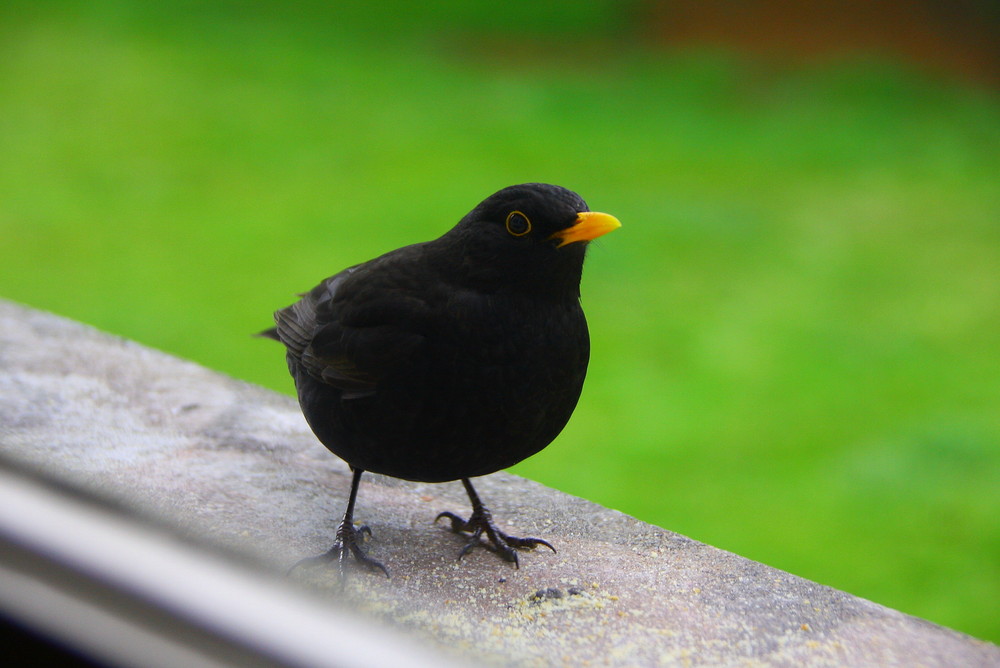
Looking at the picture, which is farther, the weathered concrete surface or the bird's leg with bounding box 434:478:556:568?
the bird's leg with bounding box 434:478:556:568

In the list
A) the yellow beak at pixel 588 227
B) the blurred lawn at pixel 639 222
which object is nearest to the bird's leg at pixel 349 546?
the yellow beak at pixel 588 227

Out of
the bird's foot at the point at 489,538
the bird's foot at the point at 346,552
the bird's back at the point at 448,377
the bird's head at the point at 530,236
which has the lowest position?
the bird's foot at the point at 346,552

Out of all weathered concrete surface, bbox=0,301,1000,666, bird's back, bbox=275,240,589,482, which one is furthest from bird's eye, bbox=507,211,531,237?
weathered concrete surface, bbox=0,301,1000,666

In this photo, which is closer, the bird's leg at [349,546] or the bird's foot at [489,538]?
the bird's leg at [349,546]

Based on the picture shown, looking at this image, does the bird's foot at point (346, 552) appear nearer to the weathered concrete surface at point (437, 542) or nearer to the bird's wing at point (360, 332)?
the weathered concrete surface at point (437, 542)

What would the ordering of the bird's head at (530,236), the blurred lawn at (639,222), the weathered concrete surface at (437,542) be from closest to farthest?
the weathered concrete surface at (437,542), the bird's head at (530,236), the blurred lawn at (639,222)

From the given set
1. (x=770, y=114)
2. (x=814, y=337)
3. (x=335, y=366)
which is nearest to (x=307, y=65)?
(x=770, y=114)

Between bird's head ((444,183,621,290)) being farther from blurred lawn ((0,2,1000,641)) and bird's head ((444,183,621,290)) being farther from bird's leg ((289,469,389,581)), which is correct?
blurred lawn ((0,2,1000,641))
